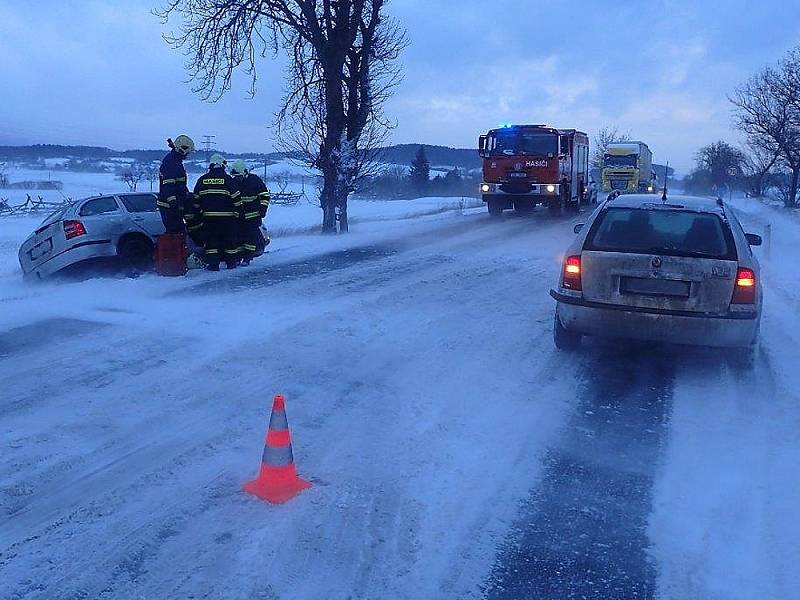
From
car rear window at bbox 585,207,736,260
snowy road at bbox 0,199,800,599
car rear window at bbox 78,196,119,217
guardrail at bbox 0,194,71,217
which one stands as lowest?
snowy road at bbox 0,199,800,599

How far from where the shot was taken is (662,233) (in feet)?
21.6

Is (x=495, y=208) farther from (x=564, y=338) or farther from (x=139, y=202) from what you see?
(x=564, y=338)

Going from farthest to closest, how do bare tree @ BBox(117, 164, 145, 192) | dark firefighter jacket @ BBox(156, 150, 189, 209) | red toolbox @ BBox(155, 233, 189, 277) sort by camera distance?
bare tree @ BBox(117, 164, 145, 192) < red toolbox @ BBox(155, 233, 189, 277) < dark firefighter jacket @ BBox(156, 150, 189, 209)

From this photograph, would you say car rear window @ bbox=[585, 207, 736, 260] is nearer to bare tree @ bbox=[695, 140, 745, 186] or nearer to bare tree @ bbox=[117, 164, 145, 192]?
bare tree @ bbox=[117, 164, 145, 192]

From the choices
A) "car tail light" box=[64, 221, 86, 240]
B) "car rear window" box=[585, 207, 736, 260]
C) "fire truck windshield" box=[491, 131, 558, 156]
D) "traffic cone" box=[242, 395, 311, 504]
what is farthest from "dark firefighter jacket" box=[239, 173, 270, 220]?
"fire truck windshield" box=[491, 131, 558, 156]

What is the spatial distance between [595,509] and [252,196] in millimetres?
8532

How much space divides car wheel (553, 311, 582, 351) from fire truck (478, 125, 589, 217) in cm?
1737

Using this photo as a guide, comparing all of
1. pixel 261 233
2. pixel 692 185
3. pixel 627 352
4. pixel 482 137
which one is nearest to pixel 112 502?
pixel 627 352

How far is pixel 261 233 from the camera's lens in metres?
12.5

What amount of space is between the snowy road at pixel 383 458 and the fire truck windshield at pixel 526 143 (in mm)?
16466

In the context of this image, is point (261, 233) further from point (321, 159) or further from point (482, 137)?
point (482, 137)

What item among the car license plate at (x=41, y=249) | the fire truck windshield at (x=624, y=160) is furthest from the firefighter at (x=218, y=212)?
the fire truck windshield at (x=624, y=160)

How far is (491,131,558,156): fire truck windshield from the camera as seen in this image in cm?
2395

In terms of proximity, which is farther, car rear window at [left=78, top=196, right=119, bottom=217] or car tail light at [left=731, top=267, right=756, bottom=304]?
car rear window at [left=78, top=196, right=119, bottom=217]
